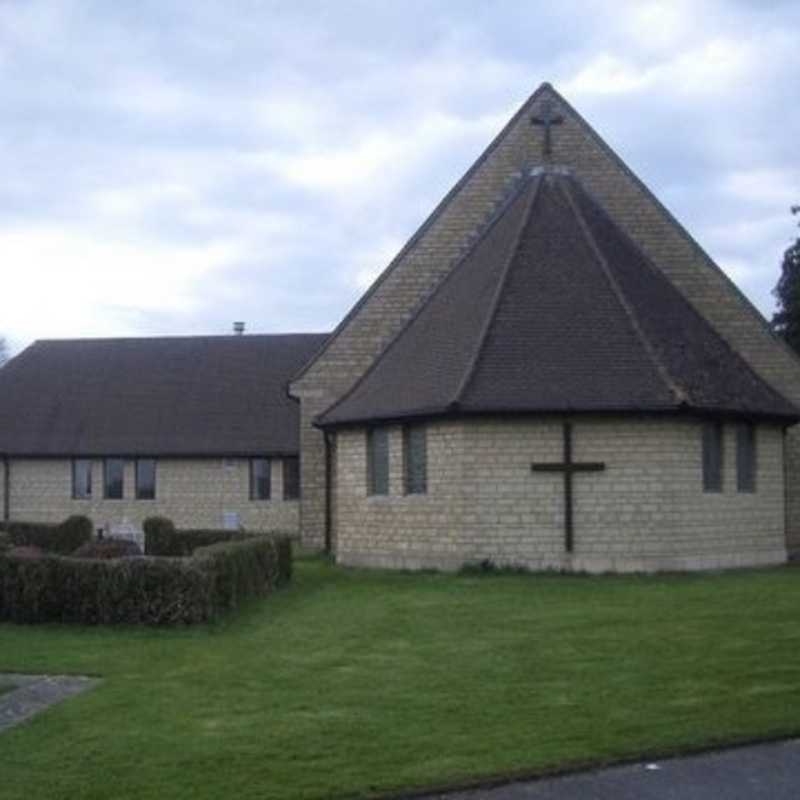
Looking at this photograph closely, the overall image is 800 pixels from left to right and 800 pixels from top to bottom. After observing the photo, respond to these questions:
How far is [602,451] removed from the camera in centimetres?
2361

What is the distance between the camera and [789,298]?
51969 mm

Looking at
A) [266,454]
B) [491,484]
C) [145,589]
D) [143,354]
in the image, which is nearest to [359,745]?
[145,589]

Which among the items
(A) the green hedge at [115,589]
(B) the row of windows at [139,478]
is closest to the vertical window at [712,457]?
(A) the green hedge at [115,589]

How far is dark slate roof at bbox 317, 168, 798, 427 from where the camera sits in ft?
78.6

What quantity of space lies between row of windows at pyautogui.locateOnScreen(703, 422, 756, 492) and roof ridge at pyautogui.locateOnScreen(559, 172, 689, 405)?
1.26 meters

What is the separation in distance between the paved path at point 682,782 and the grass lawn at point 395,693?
0.24 metres

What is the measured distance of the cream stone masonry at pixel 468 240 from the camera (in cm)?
3002

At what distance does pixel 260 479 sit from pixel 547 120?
2021 cm

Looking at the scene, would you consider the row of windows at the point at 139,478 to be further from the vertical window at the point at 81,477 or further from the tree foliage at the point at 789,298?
the tree foliage at the point at 789,298

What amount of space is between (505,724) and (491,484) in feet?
44.5

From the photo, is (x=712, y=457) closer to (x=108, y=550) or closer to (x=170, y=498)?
(x=108, y=550)

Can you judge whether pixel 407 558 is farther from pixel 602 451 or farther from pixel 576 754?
pixel 576 754

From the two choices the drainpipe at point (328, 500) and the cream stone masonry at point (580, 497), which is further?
the drainpipe at point (328, 500)

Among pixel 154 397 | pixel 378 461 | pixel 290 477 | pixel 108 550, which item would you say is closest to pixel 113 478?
pixel 154 397
